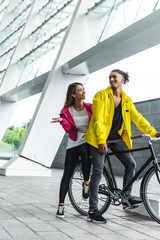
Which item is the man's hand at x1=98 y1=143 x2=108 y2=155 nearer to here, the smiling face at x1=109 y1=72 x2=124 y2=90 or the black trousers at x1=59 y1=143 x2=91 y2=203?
the black trousers at x1=59 y1=143 x2=91 y2=203

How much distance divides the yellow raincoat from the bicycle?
0.50ft

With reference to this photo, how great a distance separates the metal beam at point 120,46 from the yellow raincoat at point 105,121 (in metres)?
3.46

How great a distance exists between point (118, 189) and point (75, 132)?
802 mm

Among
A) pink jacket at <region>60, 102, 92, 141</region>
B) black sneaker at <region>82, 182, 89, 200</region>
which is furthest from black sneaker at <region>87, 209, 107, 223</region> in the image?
pink jacket at <region>60, 102, 92, 141</region>

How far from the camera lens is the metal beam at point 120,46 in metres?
7.61

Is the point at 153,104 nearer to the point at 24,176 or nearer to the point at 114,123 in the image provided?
the point at 24,176

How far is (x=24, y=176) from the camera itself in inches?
439

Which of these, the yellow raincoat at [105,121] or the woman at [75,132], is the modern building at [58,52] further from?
the yellow raincoat at [105,121]

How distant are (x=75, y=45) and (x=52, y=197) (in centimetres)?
594

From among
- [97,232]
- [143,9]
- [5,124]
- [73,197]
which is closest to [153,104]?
[143,9]

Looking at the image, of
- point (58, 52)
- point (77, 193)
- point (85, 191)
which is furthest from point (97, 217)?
point (58, 52)

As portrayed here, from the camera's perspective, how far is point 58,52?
11.6 meters

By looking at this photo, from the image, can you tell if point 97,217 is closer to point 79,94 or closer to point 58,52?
point 79,94

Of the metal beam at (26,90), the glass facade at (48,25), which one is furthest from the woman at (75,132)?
the metal beam at (26,90)
